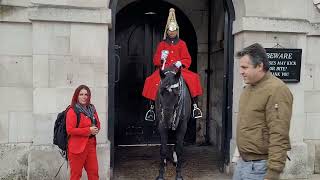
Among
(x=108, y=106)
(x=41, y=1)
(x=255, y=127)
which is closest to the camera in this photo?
(x=255, y=127)

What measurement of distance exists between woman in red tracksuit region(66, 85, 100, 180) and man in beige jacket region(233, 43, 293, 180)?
7.50 ft

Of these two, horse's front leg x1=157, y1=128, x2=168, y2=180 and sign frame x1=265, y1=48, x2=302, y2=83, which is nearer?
horse's front leg x1=157, y1=128, x2=168, y2=180

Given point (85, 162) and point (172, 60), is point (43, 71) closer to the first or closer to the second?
point (85, 162)

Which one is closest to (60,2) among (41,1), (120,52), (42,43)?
(41,1)

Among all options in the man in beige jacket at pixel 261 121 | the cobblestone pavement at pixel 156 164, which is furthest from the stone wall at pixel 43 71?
the man in beige jacket at pixel 261 121

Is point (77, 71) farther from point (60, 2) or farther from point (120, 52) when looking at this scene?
point (120, 52)

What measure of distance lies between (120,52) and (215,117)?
8.43ft

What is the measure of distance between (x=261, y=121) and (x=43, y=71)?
3742 mm

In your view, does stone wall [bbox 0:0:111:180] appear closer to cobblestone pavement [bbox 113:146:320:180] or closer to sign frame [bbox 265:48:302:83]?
cobblestone pavement [bbox 113:146:320:180]

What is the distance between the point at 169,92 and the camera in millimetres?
5738

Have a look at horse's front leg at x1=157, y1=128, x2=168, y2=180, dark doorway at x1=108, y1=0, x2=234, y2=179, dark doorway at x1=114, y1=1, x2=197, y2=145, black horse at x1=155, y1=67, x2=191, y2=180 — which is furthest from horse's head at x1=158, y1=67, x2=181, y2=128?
dark doorway at x1=114, y1=1, x2=197, y2=145

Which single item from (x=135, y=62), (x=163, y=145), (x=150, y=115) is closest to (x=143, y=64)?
(x=135, y=62)

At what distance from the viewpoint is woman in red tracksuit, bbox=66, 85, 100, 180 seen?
5.13m

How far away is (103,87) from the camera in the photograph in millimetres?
6250
